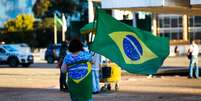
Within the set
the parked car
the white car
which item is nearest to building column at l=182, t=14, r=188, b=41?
the parked car

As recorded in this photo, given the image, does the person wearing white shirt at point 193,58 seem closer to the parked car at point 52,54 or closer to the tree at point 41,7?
the parked car at point 52,54

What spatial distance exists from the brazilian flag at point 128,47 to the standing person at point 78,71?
1634 millimetres

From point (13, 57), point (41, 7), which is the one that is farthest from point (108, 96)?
point (41, 7)

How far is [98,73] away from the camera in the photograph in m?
20.2

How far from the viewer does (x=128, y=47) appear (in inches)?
508

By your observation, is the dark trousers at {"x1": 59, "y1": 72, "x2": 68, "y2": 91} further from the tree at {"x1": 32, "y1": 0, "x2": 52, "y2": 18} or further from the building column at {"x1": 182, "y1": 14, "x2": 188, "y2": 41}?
the tree at {"x1": 32, "y1": 0, "x2": 52, "y2": 18}

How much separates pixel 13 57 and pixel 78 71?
1378 inches

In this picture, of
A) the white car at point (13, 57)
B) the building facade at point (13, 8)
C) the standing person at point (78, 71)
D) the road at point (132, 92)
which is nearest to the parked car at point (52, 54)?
the white car at point (13, 57)

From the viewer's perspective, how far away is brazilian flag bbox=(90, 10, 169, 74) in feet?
41.7

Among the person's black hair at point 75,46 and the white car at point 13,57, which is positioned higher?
the person's black hair at point 75,46

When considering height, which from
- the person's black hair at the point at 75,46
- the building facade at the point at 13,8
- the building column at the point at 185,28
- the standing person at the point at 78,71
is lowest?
the building column at the point at 185,28

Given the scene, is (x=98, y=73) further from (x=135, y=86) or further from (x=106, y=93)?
(x=135, y=86)

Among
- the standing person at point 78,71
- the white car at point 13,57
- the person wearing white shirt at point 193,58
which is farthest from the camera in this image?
the white car at point 13,57

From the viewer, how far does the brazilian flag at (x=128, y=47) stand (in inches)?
500
